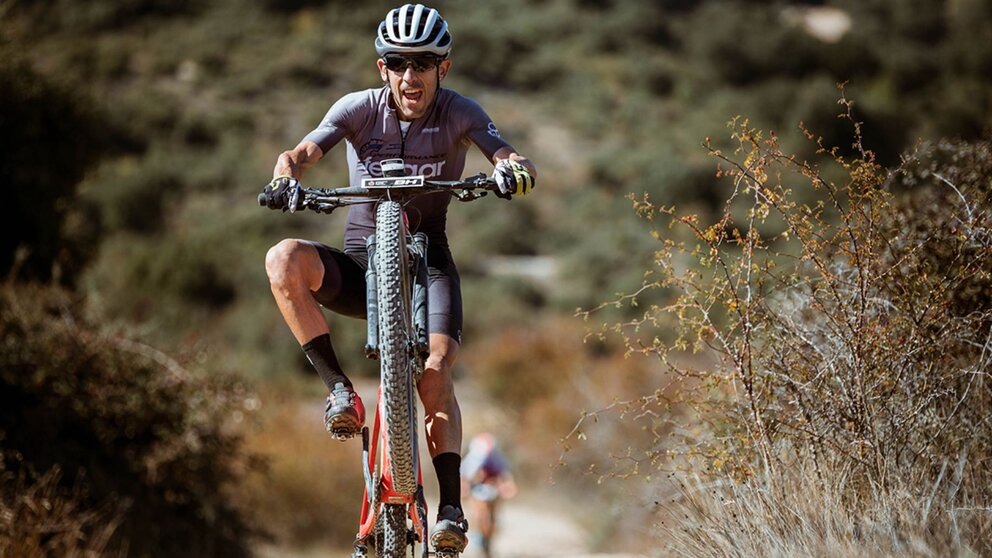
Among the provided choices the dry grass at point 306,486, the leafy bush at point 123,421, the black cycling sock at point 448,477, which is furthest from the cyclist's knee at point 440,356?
the dry grass at point 306,486

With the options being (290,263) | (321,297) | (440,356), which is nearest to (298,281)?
(290,263)

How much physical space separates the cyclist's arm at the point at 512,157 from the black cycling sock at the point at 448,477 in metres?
1.38

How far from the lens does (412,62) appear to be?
527cm

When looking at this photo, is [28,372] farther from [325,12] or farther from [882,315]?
[325,12]

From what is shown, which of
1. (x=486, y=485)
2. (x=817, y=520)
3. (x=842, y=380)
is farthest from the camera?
(x=486, y=485)

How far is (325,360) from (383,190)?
34.5 inches

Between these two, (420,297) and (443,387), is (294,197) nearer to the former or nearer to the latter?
(420,297)

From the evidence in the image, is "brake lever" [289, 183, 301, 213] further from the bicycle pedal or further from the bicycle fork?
the bicycle pedal

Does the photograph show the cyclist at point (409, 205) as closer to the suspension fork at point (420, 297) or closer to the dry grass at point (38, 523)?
the suspension fork at point (420, 297)

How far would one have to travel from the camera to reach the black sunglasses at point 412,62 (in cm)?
527

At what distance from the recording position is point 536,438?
70.8ft

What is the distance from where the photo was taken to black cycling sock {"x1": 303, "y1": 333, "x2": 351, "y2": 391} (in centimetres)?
509

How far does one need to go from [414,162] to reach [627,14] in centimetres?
4092

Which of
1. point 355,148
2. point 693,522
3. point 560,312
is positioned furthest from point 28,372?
point 560,312
